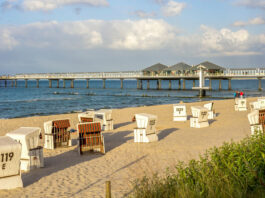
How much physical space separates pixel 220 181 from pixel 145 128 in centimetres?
615

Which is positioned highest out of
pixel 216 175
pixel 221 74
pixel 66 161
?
pixel 221 74

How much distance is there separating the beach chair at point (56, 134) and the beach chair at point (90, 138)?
1.42m

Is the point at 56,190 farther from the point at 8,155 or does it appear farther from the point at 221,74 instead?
the point at 221,74

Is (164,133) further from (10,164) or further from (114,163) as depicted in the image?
(10,164)

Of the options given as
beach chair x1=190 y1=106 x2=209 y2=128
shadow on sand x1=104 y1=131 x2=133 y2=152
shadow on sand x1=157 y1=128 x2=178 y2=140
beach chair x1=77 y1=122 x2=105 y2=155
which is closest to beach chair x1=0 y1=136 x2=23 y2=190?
beach chair x1=77 y1=122 x2=105 y2=155

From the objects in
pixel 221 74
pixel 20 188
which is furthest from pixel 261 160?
pixel 221 74

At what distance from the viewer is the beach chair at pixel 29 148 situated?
7.71 m

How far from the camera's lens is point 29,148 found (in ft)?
25.7

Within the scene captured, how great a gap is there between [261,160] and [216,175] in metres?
0.96

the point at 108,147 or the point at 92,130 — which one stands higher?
the point at 92,130

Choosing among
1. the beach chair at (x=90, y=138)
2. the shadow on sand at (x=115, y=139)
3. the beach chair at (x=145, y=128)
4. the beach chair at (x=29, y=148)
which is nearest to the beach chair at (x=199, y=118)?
the shadow on sand at (x=115, y=139)

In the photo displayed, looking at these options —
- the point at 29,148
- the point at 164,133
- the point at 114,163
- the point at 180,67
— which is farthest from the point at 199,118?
the point at 180,67

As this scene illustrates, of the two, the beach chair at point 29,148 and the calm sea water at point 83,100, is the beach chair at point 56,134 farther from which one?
the calm sea water at point 83,100

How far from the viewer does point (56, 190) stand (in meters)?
6.24
